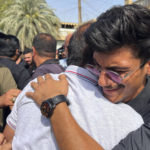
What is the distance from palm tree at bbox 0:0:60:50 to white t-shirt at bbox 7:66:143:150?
53.6ft

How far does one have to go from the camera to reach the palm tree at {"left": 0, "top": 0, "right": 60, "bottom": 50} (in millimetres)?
16578

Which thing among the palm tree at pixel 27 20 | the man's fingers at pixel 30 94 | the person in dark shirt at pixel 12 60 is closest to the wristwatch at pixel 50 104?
the man's fingers at pixel 30 94

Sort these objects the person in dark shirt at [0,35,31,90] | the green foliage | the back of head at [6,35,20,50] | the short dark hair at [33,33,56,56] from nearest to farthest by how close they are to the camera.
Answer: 1. the person in dark shirt at [0,35,31,90]
2. the short dark hair at [33,33,56,56]
3. the back of head at [6,35,20,50]
4. the green foliage

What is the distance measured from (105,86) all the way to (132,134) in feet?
1.03

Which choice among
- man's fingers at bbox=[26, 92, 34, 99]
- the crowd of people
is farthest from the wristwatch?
man's fingers at bbox=[26, 92, 34, 99]

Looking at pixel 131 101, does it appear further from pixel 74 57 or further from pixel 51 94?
pixel 51 94

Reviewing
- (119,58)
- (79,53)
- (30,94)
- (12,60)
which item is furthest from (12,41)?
(119,58)

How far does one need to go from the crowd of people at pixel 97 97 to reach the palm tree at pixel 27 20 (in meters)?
16.2

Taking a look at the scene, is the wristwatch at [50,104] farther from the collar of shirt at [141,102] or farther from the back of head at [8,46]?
the back of head at [8,46]

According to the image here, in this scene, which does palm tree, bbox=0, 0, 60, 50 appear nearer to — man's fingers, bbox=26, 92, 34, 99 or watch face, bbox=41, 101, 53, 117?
man's fingers, bbox=26, 92, 34, 99

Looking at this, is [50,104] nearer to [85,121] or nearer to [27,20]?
[85,121]

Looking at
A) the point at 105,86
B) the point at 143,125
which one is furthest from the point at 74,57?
the point at 143,125

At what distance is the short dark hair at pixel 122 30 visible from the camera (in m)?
1.15

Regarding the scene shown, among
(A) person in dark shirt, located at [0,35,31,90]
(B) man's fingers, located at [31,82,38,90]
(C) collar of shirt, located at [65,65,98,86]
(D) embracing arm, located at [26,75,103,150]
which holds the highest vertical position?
(C) collar of shirt, located at [65,65,98,86]
